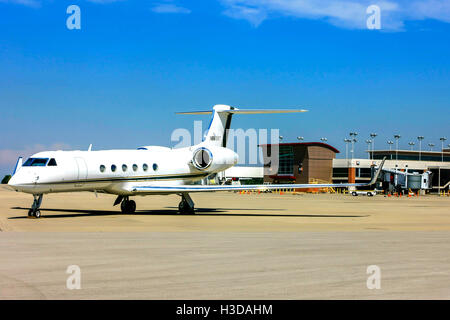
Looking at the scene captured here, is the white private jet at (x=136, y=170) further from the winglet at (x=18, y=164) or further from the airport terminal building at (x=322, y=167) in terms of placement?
the airport terminal building at (x=322, y=167)

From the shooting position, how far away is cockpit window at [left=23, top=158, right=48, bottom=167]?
928 inches

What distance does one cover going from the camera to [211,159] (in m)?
29.6

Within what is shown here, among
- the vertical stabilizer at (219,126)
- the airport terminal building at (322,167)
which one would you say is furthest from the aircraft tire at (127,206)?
the airport terminal building at (322,167)

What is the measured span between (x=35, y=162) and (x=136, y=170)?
515 centimetres

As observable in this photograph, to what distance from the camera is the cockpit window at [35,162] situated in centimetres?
2356

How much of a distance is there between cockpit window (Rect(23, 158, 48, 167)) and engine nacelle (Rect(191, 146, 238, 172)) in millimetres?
8196

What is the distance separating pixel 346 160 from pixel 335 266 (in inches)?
4008

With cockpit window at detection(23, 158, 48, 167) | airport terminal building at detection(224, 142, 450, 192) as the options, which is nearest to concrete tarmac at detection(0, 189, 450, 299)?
cockpit window at detection(23, 158, 48, 167)

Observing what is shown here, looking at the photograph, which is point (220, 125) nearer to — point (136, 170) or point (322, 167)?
point (136, 170)

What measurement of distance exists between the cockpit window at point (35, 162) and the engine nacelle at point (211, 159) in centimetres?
820

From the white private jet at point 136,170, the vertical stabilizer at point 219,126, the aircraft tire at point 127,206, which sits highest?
the vertical stabilizer at point 219,126

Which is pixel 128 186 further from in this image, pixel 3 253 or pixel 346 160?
Answer: pixel 346 160

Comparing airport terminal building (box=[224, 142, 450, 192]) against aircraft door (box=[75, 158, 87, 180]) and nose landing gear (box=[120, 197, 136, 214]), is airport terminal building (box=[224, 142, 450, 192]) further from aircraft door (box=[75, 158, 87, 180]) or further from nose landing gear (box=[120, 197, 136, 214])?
aircraft door (box=[75, 158, 87, 180])
